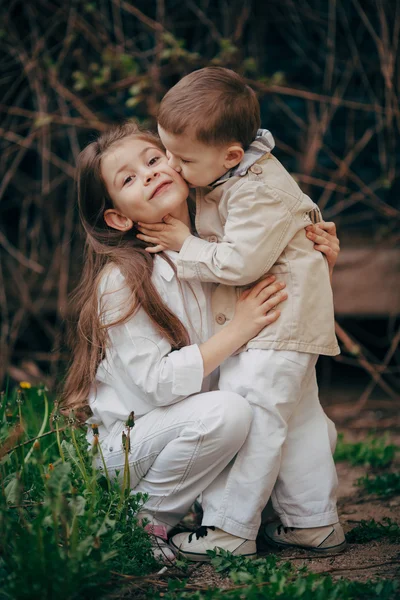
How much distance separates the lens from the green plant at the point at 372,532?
8.27 ft

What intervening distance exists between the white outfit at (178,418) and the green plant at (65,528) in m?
0.16

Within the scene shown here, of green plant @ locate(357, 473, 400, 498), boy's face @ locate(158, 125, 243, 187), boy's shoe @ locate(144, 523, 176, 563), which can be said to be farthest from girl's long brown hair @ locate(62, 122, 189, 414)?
green plant @ locate(357, 473, 400, 498)

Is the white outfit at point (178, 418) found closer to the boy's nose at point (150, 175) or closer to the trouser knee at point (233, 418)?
the trouser knee at point (233, 418)

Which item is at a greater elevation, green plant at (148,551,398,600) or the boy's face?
→ the boy's face

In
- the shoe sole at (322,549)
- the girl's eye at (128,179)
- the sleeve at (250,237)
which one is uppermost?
the girl's eye at (128,179)

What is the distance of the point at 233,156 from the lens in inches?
94.3

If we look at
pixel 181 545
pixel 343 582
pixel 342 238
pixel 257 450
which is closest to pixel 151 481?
pixel 181 545

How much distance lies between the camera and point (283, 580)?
6.44 feet

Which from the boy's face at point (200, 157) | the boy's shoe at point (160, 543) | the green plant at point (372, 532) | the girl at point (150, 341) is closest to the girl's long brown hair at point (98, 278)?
the girl at point (150, 341)

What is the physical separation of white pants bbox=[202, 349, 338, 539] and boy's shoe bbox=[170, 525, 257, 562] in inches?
1.2

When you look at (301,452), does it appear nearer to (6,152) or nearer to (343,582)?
(343,582)

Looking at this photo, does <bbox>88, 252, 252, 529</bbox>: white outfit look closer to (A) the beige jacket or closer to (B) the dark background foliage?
(A) the beige jacket

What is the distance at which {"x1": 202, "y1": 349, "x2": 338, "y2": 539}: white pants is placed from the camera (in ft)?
7.74

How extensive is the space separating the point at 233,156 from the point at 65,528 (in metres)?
1.28
